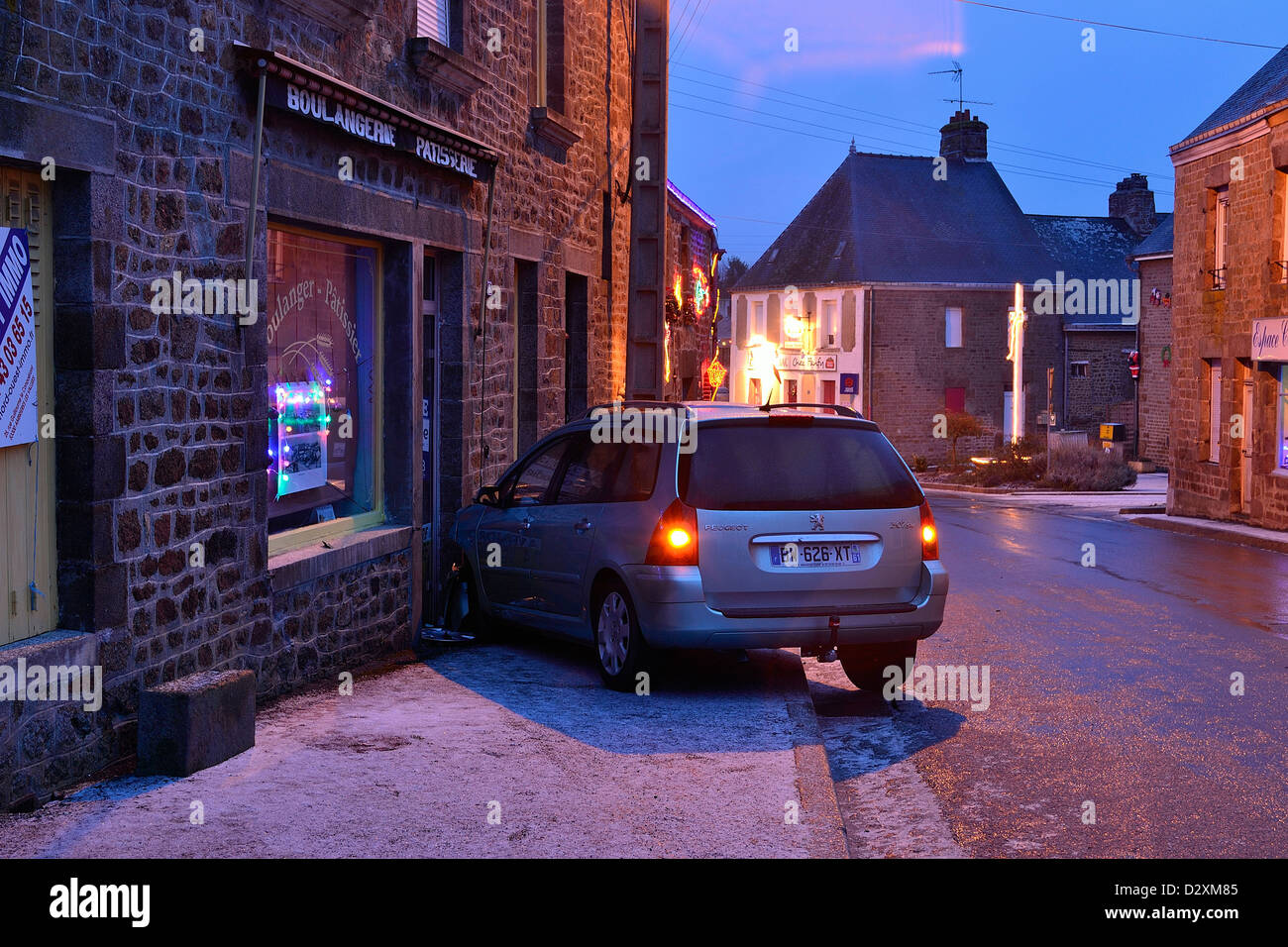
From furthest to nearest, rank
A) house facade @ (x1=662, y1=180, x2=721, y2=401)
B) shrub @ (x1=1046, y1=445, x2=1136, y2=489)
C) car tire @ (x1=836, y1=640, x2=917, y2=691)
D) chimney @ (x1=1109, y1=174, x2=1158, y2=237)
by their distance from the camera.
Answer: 1. chimney @ (x1=1109, y1=174, x2=1158, y2=237)
2. shrub @ (x1=1046, y1=445, x2=1136, y2=489)
3. house facade @ (x1=662, y1=180, x2=721, y2=401)
4. car tire @ (x1=836, y1=640, x2=917, y2=691)

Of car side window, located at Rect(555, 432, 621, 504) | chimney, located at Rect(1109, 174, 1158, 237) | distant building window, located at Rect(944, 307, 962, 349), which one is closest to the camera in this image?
car side window, located at Rect(555, 432, 621, 504)

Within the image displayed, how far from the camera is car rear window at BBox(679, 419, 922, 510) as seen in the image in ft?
27.3

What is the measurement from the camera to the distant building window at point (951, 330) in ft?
181

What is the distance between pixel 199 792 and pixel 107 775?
577 millimetres

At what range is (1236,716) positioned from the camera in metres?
8.45

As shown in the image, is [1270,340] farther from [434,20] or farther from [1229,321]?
[434,20]

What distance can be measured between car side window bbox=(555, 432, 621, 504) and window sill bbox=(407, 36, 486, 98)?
3.04 m

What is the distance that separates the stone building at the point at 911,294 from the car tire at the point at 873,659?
43432 mm

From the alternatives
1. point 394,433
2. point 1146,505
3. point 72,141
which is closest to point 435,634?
point 394,433

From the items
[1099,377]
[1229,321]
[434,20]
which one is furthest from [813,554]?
[1099,377]

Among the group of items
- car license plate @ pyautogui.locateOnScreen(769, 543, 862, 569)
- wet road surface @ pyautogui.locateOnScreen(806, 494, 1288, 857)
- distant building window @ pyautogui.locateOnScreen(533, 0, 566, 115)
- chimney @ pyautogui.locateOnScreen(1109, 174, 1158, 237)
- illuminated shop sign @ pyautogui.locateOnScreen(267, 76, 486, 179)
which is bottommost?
wet road surface @ pyautogui.locateOnScreen(806, 494, 1288, 857)

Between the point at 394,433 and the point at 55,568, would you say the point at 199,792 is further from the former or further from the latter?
the point at 394,433

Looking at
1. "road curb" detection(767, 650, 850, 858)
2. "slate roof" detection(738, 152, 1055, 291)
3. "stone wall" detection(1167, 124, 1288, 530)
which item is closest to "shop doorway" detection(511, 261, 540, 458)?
"road curb" detection(767, 650, 850, 858)

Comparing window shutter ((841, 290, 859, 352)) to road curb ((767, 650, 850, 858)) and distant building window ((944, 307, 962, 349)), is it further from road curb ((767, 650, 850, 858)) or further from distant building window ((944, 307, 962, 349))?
road curb ((767, 650, 850, 858))
